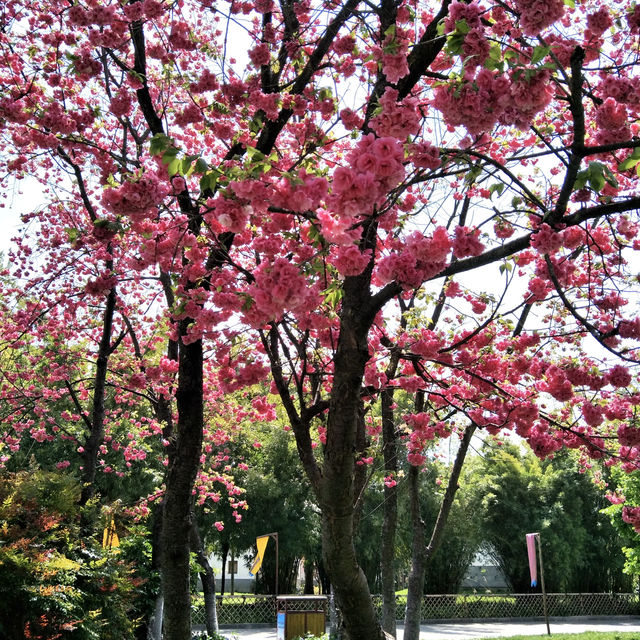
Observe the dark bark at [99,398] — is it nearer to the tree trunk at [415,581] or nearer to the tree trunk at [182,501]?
the tree trunk at [182,501]

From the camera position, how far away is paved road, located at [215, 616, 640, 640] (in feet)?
50.2

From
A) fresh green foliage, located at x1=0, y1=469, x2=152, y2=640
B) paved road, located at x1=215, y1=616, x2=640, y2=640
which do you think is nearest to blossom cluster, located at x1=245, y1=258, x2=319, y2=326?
fresh green foliage, located at x1=0, y1=469, x2=152, y2=640

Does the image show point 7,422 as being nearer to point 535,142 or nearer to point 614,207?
point 535,142

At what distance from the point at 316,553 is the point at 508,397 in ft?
54.4

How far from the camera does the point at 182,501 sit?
4203 millimetres

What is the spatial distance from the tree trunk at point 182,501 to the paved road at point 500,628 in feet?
35.4

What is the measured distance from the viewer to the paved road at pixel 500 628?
15.3m

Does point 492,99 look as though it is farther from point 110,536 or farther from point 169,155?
point 110,536

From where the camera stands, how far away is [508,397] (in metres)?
5.21

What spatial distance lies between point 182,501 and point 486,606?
2028cm

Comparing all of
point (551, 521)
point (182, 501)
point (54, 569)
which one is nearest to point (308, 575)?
point (551, 521)

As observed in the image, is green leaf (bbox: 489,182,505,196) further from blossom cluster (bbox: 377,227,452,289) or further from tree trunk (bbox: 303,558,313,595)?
tree trunk (bbox: 303,558,313,595)

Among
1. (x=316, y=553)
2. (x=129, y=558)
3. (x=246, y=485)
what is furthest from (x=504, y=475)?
(x=129, y=558)

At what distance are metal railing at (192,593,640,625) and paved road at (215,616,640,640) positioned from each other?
0.56m
